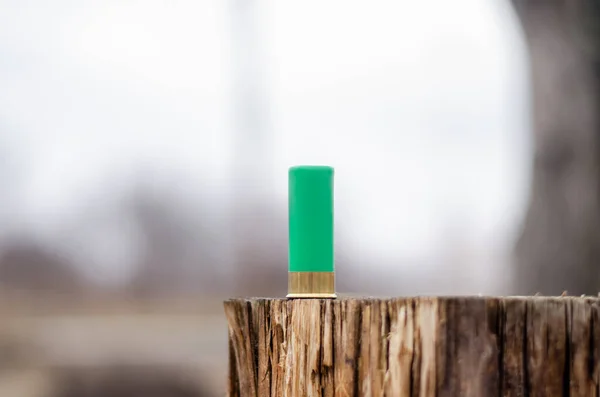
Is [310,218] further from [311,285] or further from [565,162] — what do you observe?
[565,162]

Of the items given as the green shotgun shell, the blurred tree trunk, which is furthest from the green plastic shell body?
the blurred tree trunk

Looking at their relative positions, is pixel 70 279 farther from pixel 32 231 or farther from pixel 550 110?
pixel 550 110

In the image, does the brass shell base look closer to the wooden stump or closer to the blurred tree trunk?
the wooden stump

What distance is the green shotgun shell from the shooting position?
3.26 ft

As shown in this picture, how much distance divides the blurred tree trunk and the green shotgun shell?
56.7 inches

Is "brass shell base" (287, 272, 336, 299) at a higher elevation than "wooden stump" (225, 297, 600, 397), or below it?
higher

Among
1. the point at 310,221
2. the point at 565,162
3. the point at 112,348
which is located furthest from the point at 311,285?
the point at 112,348

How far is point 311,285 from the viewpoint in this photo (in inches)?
38.3

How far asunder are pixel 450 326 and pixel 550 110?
68.6 inches

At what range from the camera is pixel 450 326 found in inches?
30.3

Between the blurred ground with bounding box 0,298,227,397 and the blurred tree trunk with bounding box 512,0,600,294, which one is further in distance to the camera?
the blurred ground with bounding box 0,298,227,397

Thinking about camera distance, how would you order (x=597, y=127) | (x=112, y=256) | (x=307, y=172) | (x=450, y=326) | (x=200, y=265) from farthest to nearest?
1. (x=200, y=265)
2. (x=112, y=256)
3. (x=597, y=127)
4. (x=307, y=172)
5. (x=450, y=326)

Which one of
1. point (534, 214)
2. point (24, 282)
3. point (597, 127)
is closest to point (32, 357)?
point (24, 282)

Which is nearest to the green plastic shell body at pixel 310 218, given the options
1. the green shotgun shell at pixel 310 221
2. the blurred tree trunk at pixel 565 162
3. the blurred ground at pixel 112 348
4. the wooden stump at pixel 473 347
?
the green shotgun shell at pixel 310 221
